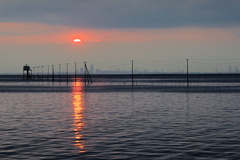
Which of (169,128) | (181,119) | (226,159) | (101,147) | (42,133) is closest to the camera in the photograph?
(226,159)

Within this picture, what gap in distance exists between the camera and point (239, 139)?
2381 centimetres

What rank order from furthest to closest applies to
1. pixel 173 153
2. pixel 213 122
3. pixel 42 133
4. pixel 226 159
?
1. pixel 213 122
2. pixel 42 133
3. pixel 173 153
4. pixel 226 159

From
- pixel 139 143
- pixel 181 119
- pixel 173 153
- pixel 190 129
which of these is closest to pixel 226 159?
pixel 173 153

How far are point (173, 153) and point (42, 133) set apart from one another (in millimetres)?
10408

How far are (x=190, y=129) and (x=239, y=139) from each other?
4973mm

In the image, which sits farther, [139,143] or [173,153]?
[139,143]

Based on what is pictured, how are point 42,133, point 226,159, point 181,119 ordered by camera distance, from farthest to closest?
1. point 181,119
2. point 42,133
3. point 226,159

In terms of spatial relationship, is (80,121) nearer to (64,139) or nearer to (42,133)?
(42,133)

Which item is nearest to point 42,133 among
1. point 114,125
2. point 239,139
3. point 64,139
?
point 64,139

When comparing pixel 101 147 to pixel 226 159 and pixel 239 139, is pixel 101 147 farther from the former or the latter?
pixel 239 139

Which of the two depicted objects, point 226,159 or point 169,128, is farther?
point 169,128

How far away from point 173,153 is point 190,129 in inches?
345

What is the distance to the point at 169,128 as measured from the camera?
28922 millimetres

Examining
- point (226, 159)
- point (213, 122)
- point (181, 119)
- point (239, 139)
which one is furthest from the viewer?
point (181, 119)
